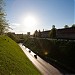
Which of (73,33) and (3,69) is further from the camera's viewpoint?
(73,33)

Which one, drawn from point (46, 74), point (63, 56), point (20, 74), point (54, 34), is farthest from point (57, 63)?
point (54, 34)

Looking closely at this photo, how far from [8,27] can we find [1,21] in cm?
295

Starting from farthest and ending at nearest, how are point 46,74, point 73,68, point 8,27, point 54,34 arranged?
point 54,34, point 73,68, point 46,74, point 8,27

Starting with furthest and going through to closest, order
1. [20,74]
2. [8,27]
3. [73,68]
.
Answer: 1. [73,68]
2. [8,27]
3. [20,74]

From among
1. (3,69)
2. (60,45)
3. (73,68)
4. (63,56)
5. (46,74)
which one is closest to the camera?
(3,69)

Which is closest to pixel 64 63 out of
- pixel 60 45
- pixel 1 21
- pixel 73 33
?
pixel 60 45

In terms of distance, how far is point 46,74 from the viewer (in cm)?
2839

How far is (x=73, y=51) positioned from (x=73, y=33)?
16638 mm

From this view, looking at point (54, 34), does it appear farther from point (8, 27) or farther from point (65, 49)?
point (8, 27)

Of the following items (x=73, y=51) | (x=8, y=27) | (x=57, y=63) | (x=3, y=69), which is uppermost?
(x=8, y=27)

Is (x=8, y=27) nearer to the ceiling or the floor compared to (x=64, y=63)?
nearer to the ceiling

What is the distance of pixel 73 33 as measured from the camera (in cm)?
5050

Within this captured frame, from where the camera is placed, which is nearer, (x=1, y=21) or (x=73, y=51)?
(x=1, y=21)

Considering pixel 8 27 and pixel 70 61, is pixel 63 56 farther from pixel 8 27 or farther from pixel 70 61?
pixel 8 27
